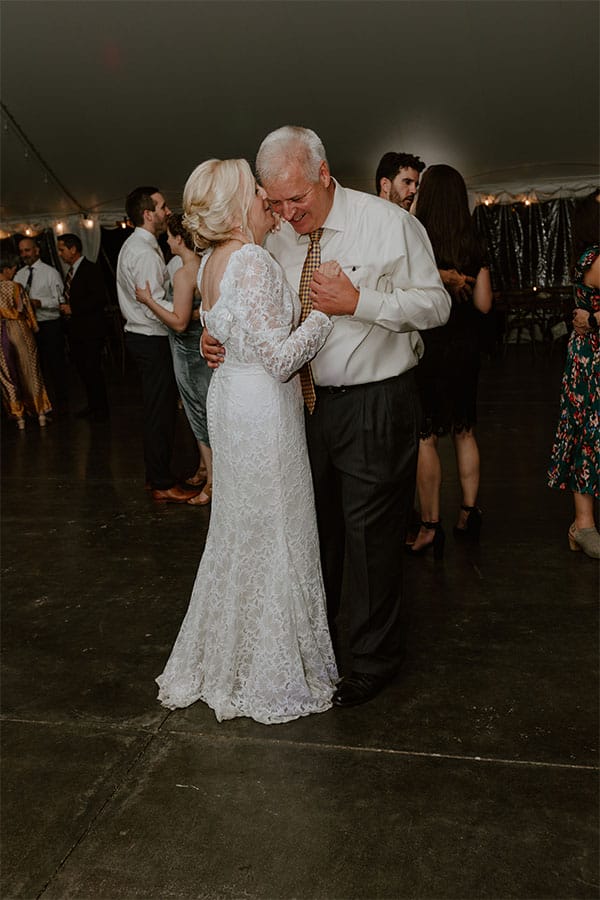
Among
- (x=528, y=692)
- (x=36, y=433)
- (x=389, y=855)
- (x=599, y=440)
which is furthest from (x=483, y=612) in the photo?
(x=36, y=433)

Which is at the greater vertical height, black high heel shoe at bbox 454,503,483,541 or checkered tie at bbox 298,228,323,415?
checkered tie at bbox 298,228,323,415

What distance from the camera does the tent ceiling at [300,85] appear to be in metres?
9.07

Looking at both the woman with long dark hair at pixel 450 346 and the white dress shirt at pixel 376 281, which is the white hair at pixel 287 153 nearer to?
the white dress shirt at pixel 376 281

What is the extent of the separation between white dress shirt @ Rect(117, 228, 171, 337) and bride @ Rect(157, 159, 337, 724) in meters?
2.21

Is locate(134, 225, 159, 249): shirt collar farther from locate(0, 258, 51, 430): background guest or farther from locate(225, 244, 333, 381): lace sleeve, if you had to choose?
locate(0, 258, 51, 430): background guest

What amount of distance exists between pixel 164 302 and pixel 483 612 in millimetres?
2388

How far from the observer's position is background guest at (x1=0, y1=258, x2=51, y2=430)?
7.71m

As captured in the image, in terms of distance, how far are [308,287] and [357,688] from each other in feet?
3.82

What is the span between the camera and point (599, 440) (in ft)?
11.4

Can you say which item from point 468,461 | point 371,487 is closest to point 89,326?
point 468,461

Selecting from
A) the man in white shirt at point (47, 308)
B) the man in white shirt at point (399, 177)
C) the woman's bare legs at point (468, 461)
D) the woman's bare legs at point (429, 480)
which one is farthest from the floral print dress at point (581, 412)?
the man in white shirt at point (47, 308)

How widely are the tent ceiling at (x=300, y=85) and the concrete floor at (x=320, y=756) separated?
7.18m

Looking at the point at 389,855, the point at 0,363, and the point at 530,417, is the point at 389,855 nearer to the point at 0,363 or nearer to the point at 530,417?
the point at 530,417

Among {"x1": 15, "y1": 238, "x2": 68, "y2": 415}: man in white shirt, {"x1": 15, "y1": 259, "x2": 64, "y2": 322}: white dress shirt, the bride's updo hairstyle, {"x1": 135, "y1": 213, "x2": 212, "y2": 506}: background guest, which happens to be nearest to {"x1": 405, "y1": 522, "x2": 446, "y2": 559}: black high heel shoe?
{"x1": 135, "y1": 213, "x2": 212, "y2": 506}: background guest
